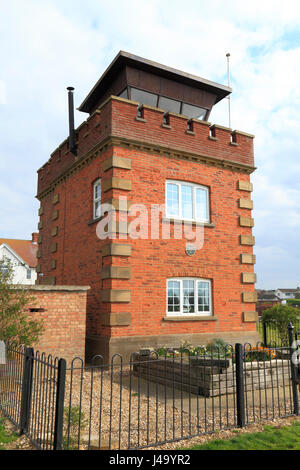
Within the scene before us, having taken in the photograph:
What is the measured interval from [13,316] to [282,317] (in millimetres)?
10181

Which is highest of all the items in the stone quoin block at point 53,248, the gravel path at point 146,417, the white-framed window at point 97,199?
the white-framed window at point 97,199

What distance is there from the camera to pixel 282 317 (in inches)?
561

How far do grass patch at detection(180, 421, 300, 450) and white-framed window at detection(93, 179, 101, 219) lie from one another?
28.6ft

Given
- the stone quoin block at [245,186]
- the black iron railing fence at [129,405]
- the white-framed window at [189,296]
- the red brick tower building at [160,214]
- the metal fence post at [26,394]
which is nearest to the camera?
the black iron railing fence at [129,405]

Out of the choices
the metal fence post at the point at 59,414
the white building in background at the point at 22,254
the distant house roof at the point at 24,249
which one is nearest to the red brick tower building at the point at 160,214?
the metal fence post at the point at 59,414

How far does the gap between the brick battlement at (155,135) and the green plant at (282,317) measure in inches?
227

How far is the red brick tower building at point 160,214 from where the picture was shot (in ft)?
37.3

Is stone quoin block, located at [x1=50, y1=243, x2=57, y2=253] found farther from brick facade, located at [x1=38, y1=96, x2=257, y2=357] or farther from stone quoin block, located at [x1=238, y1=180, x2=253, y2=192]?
stone quoin block, located at [x1=238, y1=180, x2=253, y2=192]

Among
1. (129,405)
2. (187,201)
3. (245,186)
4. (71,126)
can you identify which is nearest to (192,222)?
(187,201)

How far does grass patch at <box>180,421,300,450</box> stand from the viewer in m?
5.02

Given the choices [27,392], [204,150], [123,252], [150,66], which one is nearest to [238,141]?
[204,150]

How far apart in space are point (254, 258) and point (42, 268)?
32.5ft

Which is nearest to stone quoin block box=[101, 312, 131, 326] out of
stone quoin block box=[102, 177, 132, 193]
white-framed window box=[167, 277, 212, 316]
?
white-framed window box=[167, 277, 212, 316]

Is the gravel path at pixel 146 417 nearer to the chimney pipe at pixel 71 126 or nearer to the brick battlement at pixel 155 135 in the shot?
the brick battlement at pixel 155 135
